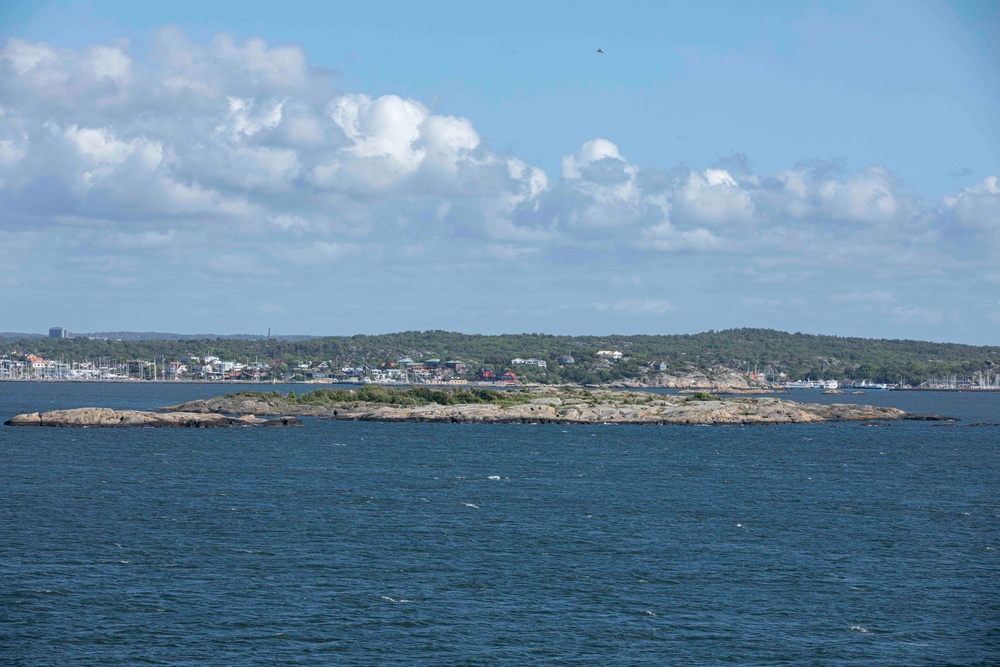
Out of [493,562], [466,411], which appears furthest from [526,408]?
[493,562]

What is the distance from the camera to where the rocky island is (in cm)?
14188

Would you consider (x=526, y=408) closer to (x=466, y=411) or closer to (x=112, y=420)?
(x=466, y=411)

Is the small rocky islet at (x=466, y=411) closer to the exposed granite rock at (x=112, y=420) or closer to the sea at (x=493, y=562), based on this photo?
the exposed granite rock at (x=112, y=420)

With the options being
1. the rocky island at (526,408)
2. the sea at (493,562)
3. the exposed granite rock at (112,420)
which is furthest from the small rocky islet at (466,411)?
the sea at (493,562)

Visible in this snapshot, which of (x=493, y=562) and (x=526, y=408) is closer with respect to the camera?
(x=493, y=562)

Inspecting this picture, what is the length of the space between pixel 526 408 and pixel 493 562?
103321 mm

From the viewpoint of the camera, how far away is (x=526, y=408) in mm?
149250

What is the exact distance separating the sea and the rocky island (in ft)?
174

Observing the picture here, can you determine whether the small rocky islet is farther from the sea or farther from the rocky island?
the sea

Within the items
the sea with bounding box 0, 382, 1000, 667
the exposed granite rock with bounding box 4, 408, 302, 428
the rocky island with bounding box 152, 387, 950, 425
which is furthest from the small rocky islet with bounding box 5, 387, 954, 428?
the sea with bounding box 0, 382, 1000, 667

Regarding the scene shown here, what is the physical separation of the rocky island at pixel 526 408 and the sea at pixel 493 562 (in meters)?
53.2

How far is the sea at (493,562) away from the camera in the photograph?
34688 millimetres

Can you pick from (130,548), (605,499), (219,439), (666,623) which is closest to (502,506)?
(605,499)

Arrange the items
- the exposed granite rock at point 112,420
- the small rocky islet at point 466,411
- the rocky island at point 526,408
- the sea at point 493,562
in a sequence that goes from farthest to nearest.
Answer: the rocky island at point 526,408 < the small rocky islet at point 466,411 < the exposed granite rock at point 112,420 < the sea at point 493,562
